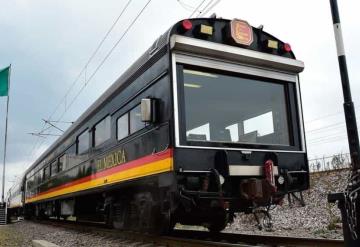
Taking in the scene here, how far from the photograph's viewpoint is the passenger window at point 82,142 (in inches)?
421

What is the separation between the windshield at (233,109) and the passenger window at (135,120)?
1156mm

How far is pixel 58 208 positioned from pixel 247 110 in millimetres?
10950

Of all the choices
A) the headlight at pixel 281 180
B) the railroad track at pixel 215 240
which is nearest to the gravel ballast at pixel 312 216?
the railroad track at pixel 215 240

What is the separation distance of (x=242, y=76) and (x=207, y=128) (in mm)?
1061

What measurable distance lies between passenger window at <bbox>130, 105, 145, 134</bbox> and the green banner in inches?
670

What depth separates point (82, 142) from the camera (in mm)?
11188

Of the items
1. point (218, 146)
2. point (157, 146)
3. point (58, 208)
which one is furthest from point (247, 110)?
point (58, 208)

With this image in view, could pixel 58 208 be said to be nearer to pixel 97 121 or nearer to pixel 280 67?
pixel 97 121

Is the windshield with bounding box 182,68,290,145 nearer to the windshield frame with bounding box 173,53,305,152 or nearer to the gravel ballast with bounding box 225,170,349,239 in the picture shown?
the windshield frame with bounding box 173,53,305,152

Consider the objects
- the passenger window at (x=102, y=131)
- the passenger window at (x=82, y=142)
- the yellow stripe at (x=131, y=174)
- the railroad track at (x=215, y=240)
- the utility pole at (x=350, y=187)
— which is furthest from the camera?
the passenger window at (x=82, y=142)

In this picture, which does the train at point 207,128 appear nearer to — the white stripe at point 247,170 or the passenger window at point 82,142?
the white stripe at point 247,170

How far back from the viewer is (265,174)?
641cm

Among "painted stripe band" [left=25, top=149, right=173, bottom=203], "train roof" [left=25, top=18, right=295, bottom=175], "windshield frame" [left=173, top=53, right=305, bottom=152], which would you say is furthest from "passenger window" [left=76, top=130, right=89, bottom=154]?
"windshield frame" [left=173, top=53, right=305, bottom=152]

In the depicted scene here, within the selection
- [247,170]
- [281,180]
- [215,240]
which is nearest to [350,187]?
[247,170]
